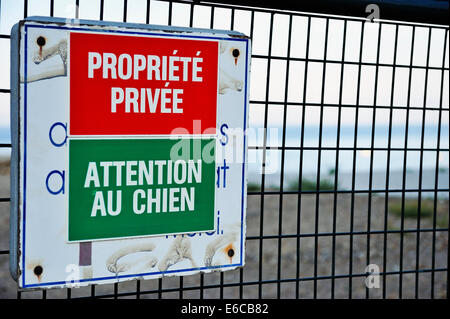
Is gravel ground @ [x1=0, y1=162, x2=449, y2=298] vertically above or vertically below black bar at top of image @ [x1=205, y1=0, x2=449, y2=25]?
below

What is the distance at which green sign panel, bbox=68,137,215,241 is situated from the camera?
186cm

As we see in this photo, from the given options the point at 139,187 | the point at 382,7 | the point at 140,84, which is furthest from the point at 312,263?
the point at 140,84

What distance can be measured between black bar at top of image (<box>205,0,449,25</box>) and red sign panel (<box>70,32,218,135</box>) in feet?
0.97

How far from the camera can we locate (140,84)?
1.90 metres

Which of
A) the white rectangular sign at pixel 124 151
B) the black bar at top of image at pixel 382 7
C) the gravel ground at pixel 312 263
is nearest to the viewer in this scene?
the white rectangular sign at pixel 124 151

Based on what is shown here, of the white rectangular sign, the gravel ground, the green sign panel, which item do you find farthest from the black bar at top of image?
the gravel ground

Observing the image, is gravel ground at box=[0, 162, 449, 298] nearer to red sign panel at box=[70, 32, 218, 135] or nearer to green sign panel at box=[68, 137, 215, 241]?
green sign panel at box=[68, 137, 215, 241]

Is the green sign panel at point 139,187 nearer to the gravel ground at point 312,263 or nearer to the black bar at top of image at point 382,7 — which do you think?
the black bar at top of image at point 382,7

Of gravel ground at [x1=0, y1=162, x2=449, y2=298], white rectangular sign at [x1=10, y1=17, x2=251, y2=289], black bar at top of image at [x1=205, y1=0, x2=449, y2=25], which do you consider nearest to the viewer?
white rectangular sign at [x1=10, y1=17, x2=251, y2=289]

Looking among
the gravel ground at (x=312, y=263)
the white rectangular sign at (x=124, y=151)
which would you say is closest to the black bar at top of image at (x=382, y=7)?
the white rectangular sign at (x=124, y=151)

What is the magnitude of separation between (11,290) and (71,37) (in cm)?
462

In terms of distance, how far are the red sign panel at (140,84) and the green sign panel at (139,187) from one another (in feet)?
0.19

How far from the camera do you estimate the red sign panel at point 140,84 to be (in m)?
1.83

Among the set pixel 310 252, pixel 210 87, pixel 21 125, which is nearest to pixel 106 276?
pixel 21 125
